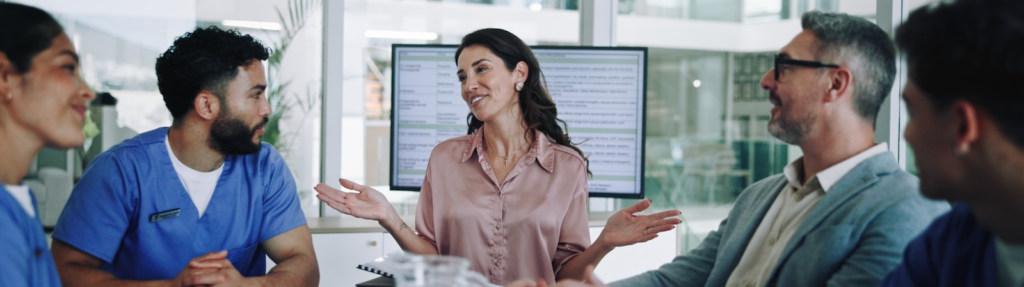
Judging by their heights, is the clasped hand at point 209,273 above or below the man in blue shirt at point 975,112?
below

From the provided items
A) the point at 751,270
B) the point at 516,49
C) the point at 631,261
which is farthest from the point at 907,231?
the point at 631,261

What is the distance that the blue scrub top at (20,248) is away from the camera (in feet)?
4.24

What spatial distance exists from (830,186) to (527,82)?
114 cm

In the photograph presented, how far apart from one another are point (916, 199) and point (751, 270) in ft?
1.33

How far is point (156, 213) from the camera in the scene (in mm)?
2031

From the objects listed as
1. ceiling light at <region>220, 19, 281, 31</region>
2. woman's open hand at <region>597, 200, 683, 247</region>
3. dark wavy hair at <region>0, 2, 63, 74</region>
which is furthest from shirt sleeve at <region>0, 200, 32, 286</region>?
ceiling light at <region>220, 19, 281, 31</region>

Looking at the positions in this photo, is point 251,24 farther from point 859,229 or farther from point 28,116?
point 859,229

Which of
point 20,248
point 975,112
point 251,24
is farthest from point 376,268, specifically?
point 251,24

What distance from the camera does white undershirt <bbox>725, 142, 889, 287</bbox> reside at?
1616 millimetres

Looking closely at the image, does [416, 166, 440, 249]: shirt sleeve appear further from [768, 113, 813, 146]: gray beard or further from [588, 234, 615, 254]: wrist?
[768, 113, 813, 146]: gray beard

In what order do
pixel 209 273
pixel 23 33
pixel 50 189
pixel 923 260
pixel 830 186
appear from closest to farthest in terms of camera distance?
pixel 923 260 → pixel 23 33 → pixel 830 186 → pixel 209 273 → pixel 50 189

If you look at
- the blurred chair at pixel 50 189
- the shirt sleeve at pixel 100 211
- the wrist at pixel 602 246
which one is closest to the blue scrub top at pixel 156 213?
the shirt sleeve at pixel 100 211

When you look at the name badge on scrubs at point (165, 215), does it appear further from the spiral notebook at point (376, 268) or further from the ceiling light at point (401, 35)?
the ceiling light at point (401, 35)

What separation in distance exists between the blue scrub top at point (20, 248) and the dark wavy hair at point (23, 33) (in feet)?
0.84
